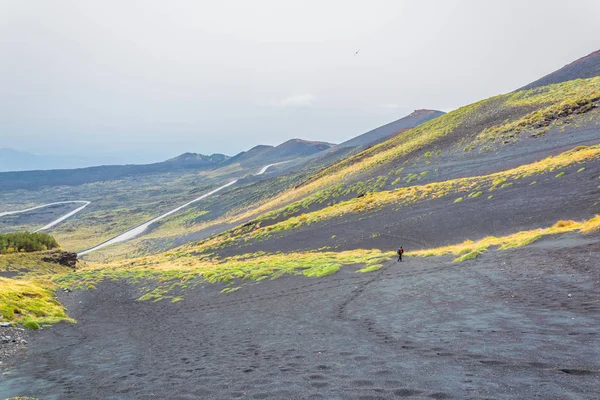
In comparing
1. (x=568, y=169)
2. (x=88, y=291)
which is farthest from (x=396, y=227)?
(x=88, y=291)

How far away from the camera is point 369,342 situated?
12344 millimetres

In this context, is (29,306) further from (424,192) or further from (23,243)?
(424,192)

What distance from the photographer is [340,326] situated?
50.1 feet

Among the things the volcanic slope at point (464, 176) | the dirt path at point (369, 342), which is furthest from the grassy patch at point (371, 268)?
the volcanic slope at point (464, 176)

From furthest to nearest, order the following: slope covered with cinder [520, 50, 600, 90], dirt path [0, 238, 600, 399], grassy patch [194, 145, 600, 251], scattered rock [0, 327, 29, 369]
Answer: slope covered with cinder [520, 50, 600, 90]
grassy patch [194, 145, 600, 251]
scattered rock [0, 327, 29, 369]
dirt path [0, 238, 600, 399]

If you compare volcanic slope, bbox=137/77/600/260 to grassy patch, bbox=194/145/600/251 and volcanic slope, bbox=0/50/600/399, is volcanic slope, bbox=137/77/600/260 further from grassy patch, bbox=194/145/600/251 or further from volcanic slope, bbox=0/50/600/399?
grassy patch, bbox=194/145/600/251

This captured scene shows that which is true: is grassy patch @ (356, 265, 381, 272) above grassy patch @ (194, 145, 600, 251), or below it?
below

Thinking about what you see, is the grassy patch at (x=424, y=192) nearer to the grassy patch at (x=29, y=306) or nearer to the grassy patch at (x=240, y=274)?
the grassy patch at (x=240, y=274)

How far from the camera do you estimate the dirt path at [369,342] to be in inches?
332

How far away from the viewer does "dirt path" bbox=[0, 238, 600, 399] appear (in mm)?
8430

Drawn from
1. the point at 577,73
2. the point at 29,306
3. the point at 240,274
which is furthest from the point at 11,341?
the point at 577,73

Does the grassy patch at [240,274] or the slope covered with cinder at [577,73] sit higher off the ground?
the slope covered with cinder at [577,73]

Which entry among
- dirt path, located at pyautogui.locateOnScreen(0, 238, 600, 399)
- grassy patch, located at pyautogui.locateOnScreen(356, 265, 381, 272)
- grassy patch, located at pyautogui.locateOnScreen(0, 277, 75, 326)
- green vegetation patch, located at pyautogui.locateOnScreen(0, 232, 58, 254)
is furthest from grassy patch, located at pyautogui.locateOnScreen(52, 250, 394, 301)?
green vegetation patch, located at pyautogui.locateOnScreen(0, 232, 58, 254)

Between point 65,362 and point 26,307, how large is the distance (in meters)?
13.1
